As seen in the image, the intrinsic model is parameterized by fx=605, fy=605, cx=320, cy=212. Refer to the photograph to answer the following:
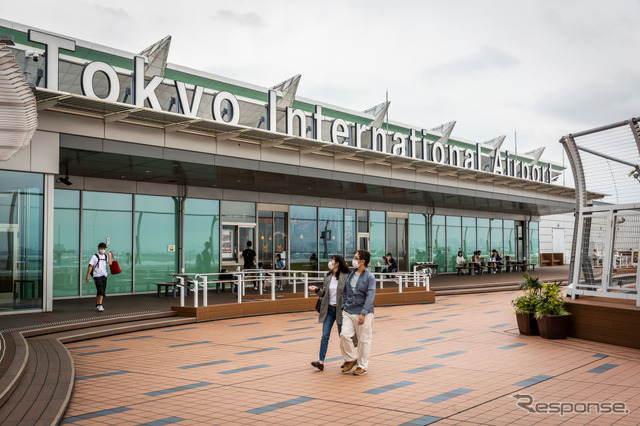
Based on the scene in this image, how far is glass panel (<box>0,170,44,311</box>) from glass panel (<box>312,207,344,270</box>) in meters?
14.3

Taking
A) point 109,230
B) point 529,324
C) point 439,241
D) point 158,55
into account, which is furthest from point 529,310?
point 439,241

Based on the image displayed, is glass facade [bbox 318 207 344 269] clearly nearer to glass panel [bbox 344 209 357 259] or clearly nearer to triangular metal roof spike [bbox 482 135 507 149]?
glass panel [bbox 344 209 357 259]

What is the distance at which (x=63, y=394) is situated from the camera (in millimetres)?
6594

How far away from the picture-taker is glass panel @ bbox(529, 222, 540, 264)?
4181cm

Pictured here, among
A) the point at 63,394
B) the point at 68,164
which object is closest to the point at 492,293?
the point at 68,164

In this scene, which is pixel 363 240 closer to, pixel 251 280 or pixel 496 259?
pixel 496 259

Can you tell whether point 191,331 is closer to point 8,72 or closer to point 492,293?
point 8,72

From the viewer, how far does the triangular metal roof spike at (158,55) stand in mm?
18312

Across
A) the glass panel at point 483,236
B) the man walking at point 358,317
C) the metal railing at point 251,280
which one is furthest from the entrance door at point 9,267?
the glass panel at point 483,236

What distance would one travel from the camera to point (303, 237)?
2594 cm

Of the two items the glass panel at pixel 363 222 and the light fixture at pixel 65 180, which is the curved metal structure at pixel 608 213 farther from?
the glass panel at pixel 363 222

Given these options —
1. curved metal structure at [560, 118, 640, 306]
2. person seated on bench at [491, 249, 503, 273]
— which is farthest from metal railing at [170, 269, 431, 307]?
person seated on bench at [491, 249, 503, 273]

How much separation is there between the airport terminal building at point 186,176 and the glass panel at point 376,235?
99 millimetres

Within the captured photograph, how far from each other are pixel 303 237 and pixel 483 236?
605 inches
